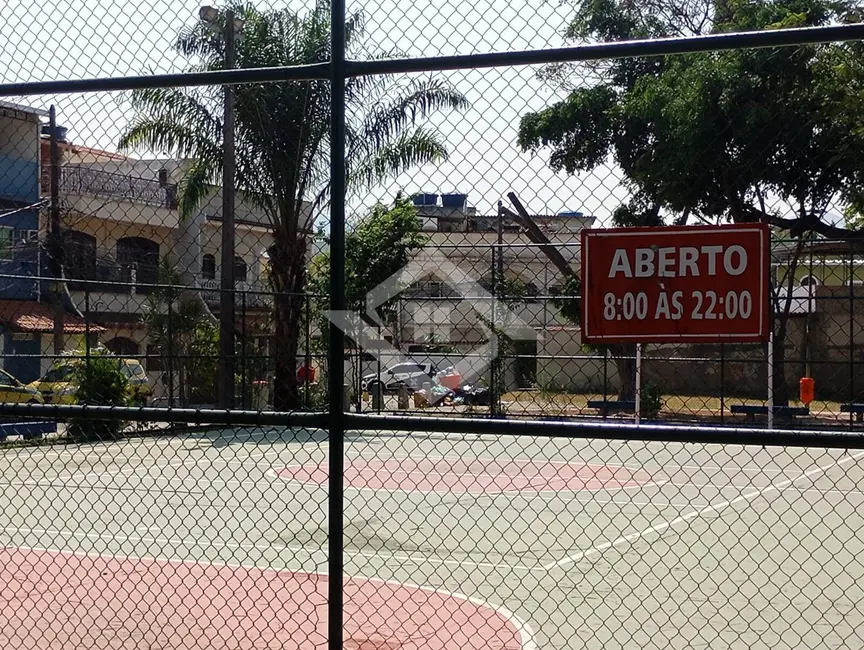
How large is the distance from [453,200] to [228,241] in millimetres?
14121

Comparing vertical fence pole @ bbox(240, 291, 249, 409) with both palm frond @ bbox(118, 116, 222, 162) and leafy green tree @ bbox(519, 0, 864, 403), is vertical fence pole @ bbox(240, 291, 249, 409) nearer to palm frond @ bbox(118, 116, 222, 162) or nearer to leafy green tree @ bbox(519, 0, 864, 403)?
palm frond @ bbox(118, 116, 222, 162)

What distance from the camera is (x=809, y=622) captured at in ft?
21.6

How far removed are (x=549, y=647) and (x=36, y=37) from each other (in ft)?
13.7

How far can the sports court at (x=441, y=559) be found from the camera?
20.5 ft

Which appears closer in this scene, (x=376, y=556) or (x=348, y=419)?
(x=348, y=419)

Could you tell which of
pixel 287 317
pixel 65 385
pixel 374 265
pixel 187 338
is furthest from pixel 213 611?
pixel 374 265

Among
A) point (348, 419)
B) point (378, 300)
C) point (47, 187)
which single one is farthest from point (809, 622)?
point (47, 187)

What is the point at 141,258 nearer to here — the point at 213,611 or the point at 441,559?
the point at 441,559

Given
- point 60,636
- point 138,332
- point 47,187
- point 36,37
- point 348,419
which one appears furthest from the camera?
point 47,187

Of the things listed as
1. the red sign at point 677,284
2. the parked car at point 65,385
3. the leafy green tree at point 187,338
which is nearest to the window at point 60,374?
the parked car at point 65,385

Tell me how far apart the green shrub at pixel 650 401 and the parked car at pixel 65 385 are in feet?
30.5

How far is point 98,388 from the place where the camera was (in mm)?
18203

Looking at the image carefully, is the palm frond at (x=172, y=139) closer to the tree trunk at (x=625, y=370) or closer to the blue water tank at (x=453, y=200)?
the tree trunk at (x=625, y=370)

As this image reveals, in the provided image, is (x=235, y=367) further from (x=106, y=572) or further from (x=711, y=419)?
(x=106, y=572)
